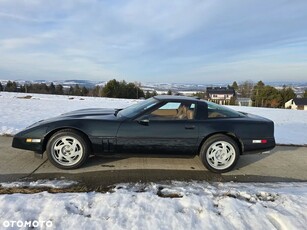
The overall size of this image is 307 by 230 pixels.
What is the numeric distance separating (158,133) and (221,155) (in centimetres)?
111

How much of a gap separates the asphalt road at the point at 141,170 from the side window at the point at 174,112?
2.09 feet

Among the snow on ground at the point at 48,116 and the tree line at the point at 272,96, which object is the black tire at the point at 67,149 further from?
the tree line at the point at 272,96

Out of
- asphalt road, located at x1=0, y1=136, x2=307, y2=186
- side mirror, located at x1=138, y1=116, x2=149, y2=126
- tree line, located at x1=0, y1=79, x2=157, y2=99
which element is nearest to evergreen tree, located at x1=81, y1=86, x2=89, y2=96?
tree line, located at x1=0, y1=79, x2=157, y2=99

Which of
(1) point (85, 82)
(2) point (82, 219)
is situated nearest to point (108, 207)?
(2) point (82, 219)

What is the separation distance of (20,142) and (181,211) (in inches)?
105

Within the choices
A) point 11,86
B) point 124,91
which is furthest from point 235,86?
point 11,86

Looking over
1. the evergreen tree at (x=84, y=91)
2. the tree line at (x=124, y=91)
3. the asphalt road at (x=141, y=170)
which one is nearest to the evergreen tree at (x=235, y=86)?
the tree line at (x=124, y=91)

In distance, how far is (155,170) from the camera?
4121 millimetres

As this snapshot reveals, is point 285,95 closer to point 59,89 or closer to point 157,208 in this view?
point 59,89

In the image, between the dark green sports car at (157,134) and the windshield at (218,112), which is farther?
the windshield at (218,112)

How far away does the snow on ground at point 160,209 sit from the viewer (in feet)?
8.16

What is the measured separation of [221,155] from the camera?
4207 millimetres

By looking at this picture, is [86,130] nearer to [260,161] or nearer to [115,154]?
[115,154]

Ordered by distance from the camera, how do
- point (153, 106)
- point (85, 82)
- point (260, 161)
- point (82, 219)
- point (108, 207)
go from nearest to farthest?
point (82, 219)
point (108, 207)
point (153, 106)
point (260, 161)
point (85, 82)
